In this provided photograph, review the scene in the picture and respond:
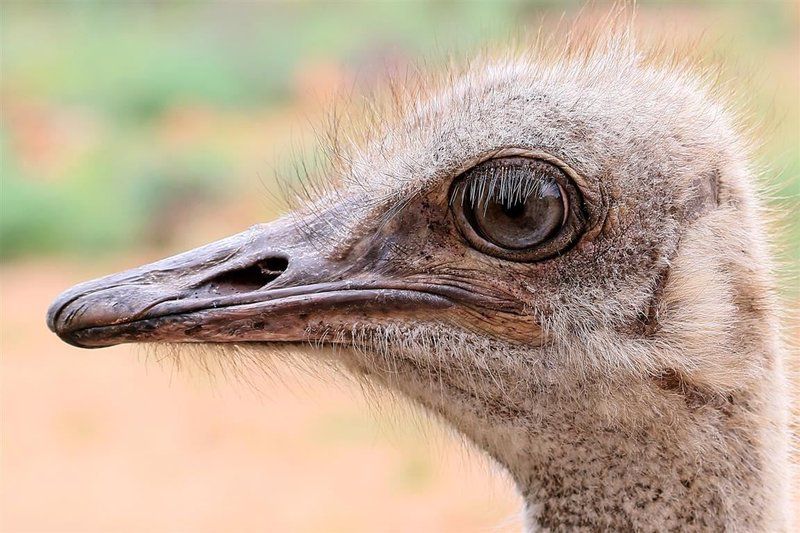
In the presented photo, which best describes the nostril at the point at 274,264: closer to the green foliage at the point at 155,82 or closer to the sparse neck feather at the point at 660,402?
the sparse neck feather at the point at 660,402

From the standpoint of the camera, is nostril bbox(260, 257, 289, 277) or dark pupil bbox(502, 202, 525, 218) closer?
dark pupil bbox(502, 202, 525, 218)

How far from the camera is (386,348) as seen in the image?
2199 mm

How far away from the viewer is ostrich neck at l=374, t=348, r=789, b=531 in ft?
7.09

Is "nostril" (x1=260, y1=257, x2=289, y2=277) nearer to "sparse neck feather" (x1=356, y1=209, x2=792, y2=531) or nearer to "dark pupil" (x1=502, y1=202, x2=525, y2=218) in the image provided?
"sparse neck feather" (x1=356, y1=209, x2=792, y2=531)

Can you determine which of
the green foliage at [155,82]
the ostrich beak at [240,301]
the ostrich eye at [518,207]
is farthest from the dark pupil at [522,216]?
the green foliage at [155,82]

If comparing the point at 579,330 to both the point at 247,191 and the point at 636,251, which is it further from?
the point at 247,191

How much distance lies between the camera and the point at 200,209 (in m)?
11.1

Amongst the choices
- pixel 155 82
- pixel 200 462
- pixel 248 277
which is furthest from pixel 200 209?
pixel 248 277

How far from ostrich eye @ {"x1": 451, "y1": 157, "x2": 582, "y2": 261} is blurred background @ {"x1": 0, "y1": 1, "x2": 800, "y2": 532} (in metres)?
0.47

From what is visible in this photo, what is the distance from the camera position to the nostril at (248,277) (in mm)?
2227

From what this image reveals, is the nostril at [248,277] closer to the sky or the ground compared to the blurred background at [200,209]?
closer to the ground

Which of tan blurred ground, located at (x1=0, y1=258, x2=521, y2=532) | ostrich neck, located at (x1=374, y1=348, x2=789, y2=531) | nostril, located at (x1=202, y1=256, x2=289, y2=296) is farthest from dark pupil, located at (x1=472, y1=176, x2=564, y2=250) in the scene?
tan blurred ground, located at (x1=0, y1=258, x2=521, y2=532)

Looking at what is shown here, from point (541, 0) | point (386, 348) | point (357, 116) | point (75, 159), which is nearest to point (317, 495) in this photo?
point (357, 116)

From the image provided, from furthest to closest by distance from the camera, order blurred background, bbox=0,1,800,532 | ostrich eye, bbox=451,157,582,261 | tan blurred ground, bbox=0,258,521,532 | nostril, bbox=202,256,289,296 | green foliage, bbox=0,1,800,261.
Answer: green foliage, bbox=0,1,800,261, tan blurred ground, bbox=0,258,521,532, blurred background, bbox=0,1,800,532, nostril, bbox=202,256,289,296, ostrich eye, bbox=451,157,582,261
